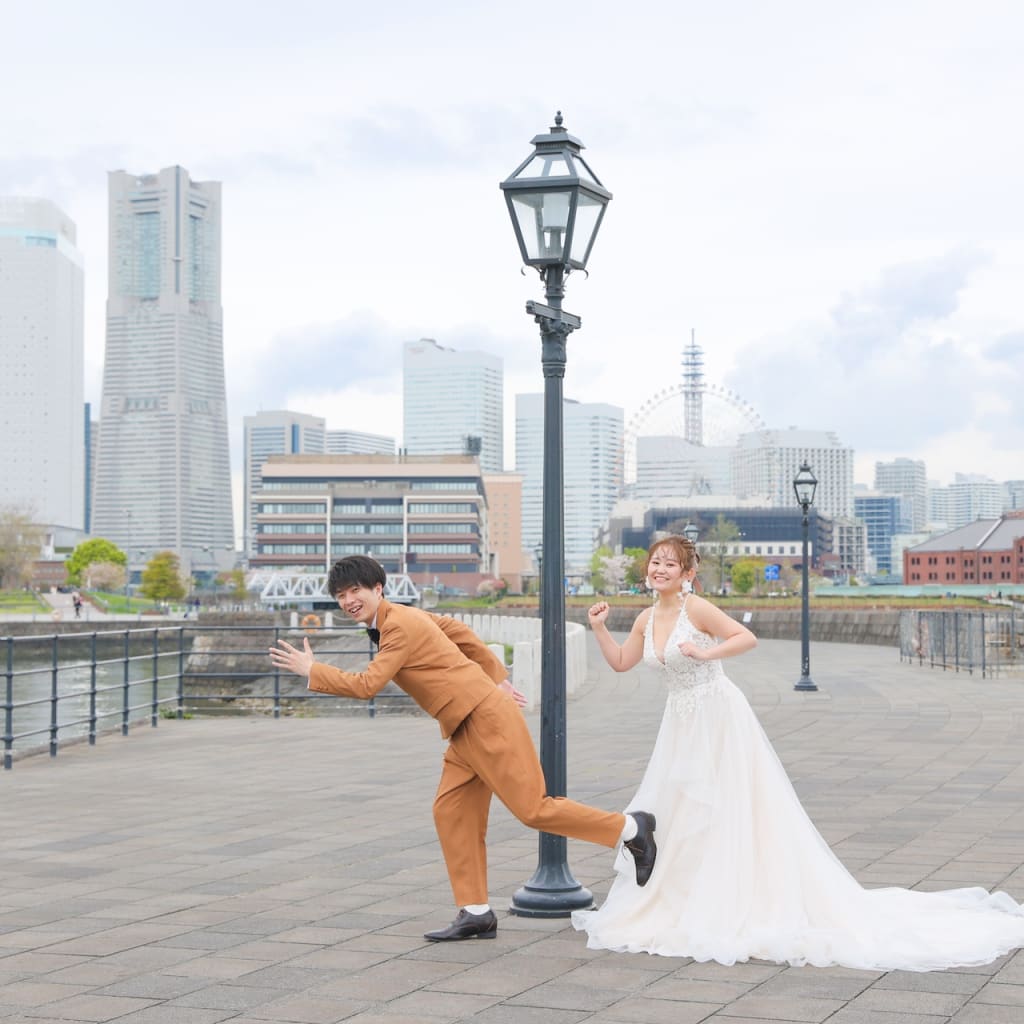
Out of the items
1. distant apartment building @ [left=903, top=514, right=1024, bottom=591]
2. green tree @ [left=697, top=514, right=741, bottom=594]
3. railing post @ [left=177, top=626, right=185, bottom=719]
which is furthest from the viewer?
distant apartment building @ [left=903, top=514, right=1024, bottom=591]

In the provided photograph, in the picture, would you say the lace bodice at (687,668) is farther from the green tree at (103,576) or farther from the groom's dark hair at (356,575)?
the green tree at (103,576)

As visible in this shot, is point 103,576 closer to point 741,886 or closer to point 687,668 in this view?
point 687,668

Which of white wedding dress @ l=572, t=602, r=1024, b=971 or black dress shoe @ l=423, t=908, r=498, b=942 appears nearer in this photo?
white wedding dress @ l=572, t=602, r=1024, b=971

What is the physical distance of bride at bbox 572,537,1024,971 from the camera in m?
6.03

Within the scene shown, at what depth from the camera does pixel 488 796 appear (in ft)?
21.5

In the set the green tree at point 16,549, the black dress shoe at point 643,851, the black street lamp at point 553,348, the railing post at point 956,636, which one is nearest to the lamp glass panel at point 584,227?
the black street lamp at point 553,348

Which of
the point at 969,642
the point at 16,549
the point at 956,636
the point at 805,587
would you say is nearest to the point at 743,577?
the point at 16,549

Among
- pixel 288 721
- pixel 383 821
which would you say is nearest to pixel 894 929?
pixel 383 821

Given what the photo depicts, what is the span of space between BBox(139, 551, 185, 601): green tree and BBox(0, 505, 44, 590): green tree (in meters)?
10.0

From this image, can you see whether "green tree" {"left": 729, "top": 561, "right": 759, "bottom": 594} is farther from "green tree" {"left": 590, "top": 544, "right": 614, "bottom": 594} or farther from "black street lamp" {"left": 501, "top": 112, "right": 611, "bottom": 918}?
"black street lamp" {"left": 501, "top": 112, "right": 611, "bottom": 918}

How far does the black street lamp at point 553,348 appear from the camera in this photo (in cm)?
700

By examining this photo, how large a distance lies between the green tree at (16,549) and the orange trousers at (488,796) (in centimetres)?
12086

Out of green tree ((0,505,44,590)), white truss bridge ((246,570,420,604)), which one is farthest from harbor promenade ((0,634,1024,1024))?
green tree ((0,505,44,590))

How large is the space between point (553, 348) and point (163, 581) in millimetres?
123626
